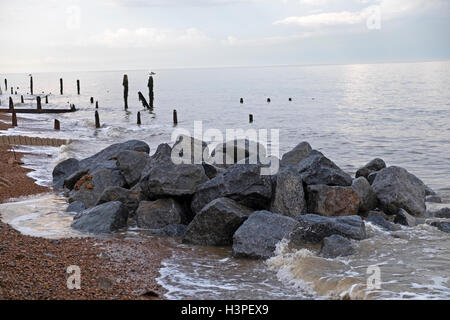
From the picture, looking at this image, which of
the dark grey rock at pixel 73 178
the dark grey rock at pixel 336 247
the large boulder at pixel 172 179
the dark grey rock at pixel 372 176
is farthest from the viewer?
the dark grey rock at pixel 73 178

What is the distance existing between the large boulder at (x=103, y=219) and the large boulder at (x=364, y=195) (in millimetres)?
5355

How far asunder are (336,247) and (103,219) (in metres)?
4.90

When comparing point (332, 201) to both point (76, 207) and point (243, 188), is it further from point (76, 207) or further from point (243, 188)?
point (76, 207)

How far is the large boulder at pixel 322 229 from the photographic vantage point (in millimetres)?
9141

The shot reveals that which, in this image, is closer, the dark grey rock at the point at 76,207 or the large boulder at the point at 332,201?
the large boulder at the point at 332,201

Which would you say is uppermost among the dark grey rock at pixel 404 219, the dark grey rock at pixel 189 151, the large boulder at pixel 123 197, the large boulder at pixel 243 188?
the dark grey rock at pixel 189 151

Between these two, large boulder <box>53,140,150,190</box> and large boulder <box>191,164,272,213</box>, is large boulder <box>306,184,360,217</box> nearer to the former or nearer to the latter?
large boulder <box>191,164,272,213</box>

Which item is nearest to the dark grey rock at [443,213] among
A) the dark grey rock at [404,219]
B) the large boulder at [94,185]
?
the dark grey rock at [404,219]

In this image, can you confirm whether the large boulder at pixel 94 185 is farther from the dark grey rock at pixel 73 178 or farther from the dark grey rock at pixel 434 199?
the dark grey rock at pixel 434 199

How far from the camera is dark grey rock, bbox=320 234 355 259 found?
8.73 m

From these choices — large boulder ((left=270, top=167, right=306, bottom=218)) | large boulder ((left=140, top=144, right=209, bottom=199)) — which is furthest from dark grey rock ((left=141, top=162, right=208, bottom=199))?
large boulder ((left=270, top=167, right=306, bottom=218))

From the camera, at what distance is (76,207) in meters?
12.1

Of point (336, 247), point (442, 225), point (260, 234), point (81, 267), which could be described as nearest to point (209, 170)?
point (260, 234)
